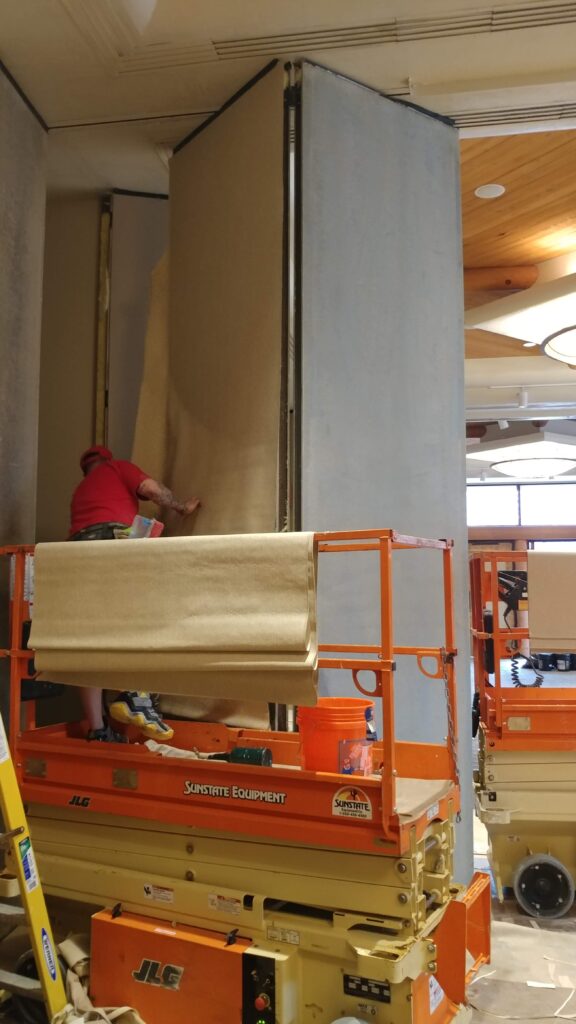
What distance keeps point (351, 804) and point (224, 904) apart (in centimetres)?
60

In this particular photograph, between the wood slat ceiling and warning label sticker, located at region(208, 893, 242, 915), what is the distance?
4.53 metres

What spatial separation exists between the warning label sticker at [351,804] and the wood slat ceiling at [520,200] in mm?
4199

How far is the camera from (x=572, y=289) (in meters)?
6.06

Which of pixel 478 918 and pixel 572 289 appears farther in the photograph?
pixel 572 289

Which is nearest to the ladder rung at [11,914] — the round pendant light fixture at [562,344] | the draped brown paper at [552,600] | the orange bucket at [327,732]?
the orange bucket at [327,732]

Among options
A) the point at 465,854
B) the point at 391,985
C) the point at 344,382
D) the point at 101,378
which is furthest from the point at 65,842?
the point at 101,378

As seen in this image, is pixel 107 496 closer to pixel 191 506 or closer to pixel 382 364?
pixel 191 506

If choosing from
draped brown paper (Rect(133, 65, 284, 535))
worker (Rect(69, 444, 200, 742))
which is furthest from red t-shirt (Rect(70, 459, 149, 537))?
draped brown paper (Rect(133, 65, 284, 535))

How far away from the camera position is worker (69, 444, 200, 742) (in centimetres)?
348

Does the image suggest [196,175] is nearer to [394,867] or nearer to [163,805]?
[163,805]

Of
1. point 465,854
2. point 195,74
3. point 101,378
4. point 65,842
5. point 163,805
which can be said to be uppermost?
point 195,74

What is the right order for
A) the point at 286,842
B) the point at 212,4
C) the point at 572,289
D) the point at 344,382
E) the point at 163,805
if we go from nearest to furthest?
the point at 286,842 < the point at 163,805 < the point at 212,4 < the point at 344,382 < the point at 572,289

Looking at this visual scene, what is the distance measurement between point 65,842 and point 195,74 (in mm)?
3875

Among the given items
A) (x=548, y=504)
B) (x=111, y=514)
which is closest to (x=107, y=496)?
(x=111, y=514)
